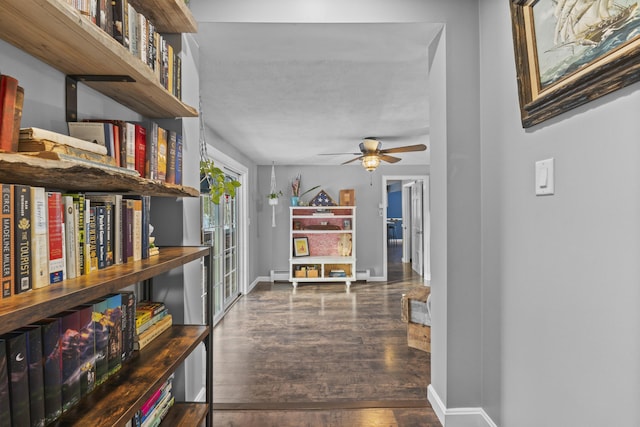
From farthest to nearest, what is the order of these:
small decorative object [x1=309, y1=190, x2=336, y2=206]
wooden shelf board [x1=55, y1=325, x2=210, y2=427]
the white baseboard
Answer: small decorative object [x1=309, y1=190, x2=336, y2=206], the white baseboard, wooden shelf board [x1=55, y1=325, x2=210, y2=427]

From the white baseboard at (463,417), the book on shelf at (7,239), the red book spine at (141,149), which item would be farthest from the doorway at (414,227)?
the book on shelf at (7,239)

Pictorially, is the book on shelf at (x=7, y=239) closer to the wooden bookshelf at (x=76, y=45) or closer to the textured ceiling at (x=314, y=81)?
the wooden bookshelf at (x=76, y=45)

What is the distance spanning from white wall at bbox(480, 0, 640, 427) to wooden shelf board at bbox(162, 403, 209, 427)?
1.44 meters

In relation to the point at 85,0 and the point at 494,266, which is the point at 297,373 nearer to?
the point at 494,266

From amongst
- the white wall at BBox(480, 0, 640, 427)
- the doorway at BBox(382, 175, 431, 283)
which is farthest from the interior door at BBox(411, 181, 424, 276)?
the white wall at BBox(480, 0, 640, 427)

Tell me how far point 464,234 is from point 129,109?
1.80m

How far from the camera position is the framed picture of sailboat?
3.48 feet

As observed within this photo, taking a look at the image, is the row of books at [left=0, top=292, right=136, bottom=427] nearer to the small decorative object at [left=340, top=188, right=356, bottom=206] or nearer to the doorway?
the small decorative object at [left=340, top=188, right=356, bottom=206]

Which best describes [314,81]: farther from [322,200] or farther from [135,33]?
[322,200]

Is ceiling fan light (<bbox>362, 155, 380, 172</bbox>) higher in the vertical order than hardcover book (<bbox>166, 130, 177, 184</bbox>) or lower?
higher

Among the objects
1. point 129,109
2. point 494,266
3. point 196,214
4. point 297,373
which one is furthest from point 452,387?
point 129,109

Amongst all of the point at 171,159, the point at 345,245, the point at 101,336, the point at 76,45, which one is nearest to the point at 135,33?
the point at 76,45

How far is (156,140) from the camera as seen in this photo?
1.60 metres

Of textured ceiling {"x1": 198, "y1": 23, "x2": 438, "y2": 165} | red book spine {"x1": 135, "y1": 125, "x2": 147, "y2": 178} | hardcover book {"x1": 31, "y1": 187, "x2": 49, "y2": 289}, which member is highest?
textured ceiling {"x1": 198, "y1": 23, "x2": 438, "y2": 165}
